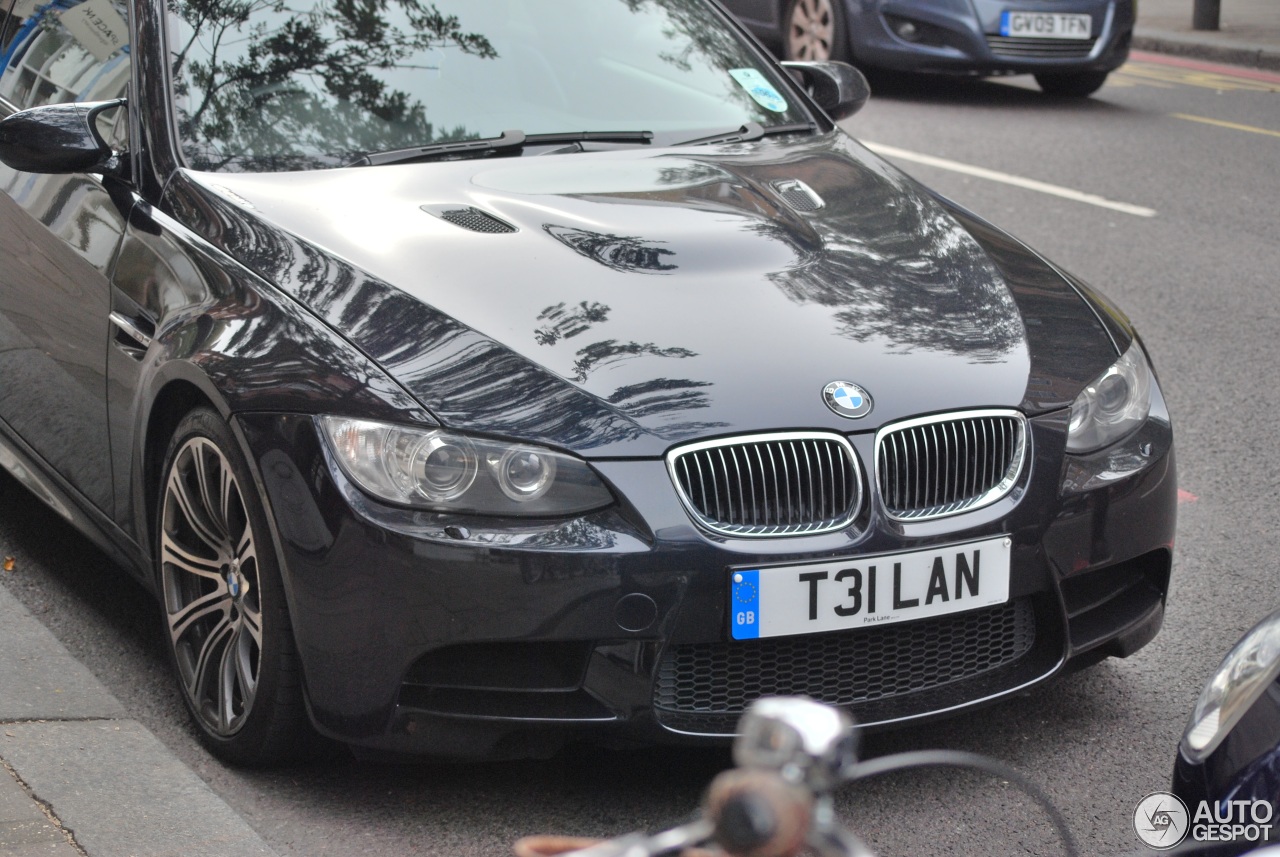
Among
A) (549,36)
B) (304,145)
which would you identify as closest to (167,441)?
(304,145)

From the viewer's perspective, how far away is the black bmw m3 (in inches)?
111

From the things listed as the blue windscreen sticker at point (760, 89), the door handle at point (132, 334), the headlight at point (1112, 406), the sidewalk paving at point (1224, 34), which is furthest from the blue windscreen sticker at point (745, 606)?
the sidewalk paving at point (1224, 34)

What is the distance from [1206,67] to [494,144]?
452 inches

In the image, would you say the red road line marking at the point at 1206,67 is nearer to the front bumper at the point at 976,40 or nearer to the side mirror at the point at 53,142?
the front bumper at the point at 976,40

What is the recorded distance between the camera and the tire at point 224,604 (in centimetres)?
303

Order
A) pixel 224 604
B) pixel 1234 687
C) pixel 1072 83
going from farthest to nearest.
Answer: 1. pixel 1072 83
2. pixel 224 604
3. pixel 1234 687

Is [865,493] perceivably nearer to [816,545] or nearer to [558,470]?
[816,545]

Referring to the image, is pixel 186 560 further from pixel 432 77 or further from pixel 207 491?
pixel 432 77

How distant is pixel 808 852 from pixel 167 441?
5.47 feet

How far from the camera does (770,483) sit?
289 cm

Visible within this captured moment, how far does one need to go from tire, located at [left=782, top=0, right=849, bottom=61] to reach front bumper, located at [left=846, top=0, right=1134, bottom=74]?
16 cm

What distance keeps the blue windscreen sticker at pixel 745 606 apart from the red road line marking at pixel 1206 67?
1173cm

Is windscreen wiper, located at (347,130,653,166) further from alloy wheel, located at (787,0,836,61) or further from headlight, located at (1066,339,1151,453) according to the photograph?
alloy wheel, located at (787,0,836,61)

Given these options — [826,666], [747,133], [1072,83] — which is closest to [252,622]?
[826,666]
